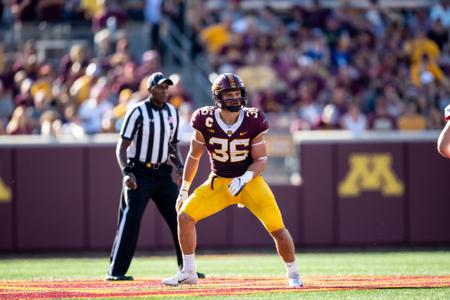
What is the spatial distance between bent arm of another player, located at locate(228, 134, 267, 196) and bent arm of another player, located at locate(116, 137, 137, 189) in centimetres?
157

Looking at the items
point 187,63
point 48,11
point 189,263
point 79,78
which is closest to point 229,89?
point 189,263

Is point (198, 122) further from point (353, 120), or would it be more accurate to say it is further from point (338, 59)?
point (338, 59)

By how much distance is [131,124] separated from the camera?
31.3 ft

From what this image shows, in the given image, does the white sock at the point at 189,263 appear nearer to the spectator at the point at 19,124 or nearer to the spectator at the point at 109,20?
the spectator at the point at 19,124

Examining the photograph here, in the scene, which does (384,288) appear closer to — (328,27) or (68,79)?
(68,79)

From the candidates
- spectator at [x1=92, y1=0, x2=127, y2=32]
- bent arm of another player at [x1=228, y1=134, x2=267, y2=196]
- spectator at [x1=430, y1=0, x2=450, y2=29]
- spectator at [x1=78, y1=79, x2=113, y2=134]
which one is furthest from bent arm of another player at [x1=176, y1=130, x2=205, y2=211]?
spectator at [x1=430, y1=0, x2=450, y2=29]

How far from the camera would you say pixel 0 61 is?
1705cm

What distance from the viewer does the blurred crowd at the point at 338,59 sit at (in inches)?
636

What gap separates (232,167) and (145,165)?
155 cm

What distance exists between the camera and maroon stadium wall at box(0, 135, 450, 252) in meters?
14.6

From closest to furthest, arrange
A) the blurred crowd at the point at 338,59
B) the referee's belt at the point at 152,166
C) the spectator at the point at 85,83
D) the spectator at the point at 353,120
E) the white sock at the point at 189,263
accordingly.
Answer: the white sock at the point at 189,263 < the referee's belt at the point at 152,166 < the spectator at the point at 353,120 < the spectator at the point at 85,83 < the blurred crowd at the point at 338,59

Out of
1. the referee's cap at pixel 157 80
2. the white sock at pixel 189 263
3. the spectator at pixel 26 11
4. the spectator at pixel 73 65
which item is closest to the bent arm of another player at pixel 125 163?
the referee's cap at pixel 157 80

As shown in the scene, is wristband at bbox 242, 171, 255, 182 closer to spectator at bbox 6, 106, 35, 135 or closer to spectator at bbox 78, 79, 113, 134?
spectator at bbox 78, 79, 113, 134

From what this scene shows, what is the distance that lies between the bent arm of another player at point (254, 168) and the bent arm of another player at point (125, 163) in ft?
5.16
